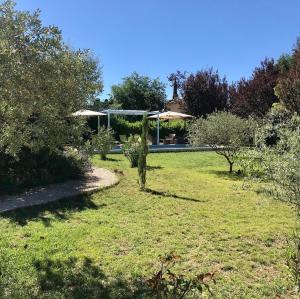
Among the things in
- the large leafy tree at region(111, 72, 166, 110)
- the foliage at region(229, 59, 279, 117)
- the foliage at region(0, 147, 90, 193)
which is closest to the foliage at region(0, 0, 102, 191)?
the foliage at region(0, 147, 90, 193)

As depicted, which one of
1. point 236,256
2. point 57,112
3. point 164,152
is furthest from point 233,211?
point 164,152

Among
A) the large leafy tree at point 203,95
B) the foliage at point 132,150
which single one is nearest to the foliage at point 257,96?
the large leafy tree at point 203,95

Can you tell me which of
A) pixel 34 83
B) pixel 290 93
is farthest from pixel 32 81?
pixel 290 93

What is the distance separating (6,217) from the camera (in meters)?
8.36

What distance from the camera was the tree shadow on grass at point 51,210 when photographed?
27.5 ft

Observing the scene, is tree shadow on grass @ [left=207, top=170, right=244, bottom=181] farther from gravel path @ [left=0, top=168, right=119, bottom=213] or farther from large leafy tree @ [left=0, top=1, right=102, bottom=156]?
large leafy tree @ [left=0, top=1, right=102, bottom=156]

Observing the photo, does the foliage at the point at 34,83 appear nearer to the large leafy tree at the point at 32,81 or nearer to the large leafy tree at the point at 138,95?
the large leafy tree at the point at 32,81

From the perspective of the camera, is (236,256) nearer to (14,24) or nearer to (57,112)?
(57,112)

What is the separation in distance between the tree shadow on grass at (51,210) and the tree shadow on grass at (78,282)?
7.11 feet

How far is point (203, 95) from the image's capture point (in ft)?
127

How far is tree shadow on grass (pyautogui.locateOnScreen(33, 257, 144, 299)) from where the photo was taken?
16.7ft

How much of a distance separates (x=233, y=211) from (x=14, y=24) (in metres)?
6.40

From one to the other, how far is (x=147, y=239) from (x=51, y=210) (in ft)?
9.19

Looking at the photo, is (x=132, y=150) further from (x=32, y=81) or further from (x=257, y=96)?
(x=257, y=96)
